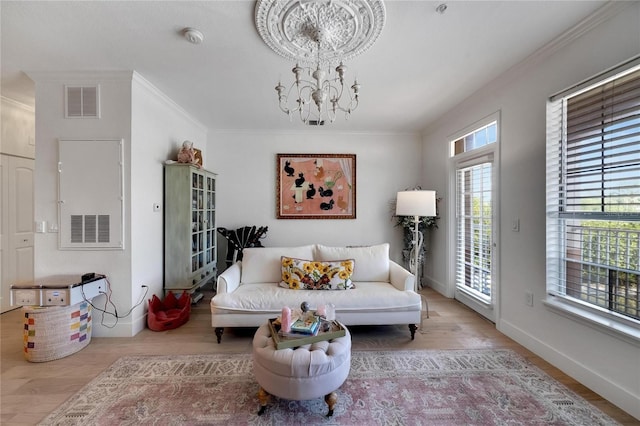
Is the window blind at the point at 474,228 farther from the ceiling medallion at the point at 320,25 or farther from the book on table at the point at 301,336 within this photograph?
the book on table at the point at 301,336

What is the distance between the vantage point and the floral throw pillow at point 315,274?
2.76 metres

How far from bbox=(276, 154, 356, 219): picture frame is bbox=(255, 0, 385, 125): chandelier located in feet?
7.14

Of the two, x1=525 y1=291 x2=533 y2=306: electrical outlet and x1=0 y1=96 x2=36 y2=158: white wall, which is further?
x1=0 y1=96 x2=36 y2=158: white wall

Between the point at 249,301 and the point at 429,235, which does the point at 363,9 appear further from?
the point at 429,235

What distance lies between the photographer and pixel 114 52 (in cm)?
221

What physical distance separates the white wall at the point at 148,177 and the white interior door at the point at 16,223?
1.72 meters

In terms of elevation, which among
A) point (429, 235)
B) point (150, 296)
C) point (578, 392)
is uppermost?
point (429, 235)

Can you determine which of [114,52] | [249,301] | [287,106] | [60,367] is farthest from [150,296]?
[287,106]

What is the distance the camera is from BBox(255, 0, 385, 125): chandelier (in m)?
1.67

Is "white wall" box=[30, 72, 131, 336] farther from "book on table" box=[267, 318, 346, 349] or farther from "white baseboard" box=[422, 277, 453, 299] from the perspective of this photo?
"white baseboard" box=[422, 277, 453, 299]

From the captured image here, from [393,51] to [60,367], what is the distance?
3780 mm

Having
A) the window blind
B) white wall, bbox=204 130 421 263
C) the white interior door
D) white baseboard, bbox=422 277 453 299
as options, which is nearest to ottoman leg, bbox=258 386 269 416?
the window blind

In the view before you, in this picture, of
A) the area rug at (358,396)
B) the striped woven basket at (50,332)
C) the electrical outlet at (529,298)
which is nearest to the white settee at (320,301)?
the area rug at (358,396)

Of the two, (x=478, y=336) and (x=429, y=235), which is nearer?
(x=478, y=336)
